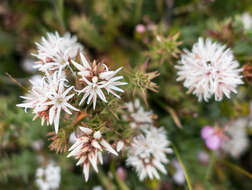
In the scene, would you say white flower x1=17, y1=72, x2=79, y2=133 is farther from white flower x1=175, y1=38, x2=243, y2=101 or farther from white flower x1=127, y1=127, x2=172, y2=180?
white flower x1=175, y1=38, x2=243, y2=101

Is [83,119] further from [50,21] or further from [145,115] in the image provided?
[50,21]

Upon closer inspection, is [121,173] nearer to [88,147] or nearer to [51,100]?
[88,147]

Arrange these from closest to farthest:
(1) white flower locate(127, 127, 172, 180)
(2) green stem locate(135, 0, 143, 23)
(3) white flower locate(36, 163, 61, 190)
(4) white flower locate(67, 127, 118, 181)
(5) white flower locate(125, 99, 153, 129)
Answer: (4) white flower locate(67, 127, 118, 181) → (1) white flower locate(127, 127, 172, 180) → (5) white flower locate(125, 99, 153, 129) → (3) white flower locate(36, 163, 61, 190) → (2) green stem locate(135, 0, 143, 23)

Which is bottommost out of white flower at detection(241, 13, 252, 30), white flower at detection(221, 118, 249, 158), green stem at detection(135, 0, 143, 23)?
white flower at detection(221, 118, 249, 158)

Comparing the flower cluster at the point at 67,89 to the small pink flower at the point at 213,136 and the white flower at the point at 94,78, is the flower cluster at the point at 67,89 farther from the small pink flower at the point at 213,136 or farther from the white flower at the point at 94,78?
the small pink flower at the point at 213,136

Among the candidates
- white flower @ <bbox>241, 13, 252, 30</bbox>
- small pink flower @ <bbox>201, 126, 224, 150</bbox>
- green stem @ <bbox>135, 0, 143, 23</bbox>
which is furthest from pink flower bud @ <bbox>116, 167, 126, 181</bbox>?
white flower @ <bbox>241, 13, 252, 30</bbox>

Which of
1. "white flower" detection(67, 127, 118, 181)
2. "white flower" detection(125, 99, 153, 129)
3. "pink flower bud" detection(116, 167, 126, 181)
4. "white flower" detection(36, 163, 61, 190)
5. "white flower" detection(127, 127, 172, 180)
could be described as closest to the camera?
"white flower" detection(67, 127, 118, 181)

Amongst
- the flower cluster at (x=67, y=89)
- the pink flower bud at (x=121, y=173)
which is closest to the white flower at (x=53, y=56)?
the flower cluster at (x=67, y=89)

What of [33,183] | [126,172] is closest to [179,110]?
[126,172]
